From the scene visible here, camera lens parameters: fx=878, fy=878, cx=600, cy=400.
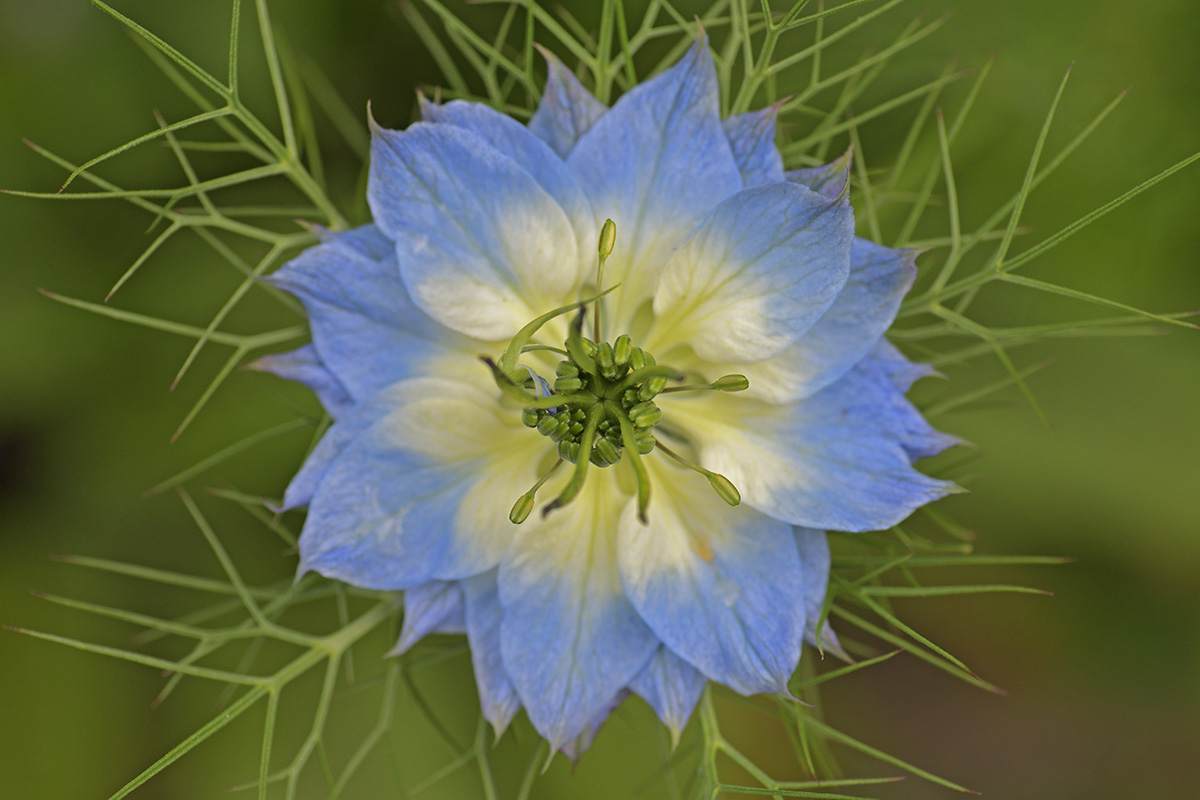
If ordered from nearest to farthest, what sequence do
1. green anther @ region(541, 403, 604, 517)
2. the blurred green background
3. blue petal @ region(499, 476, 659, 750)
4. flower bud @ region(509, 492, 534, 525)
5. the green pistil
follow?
green anther @ region(541, 403, 604, 517), flower bud @ region(509, 492, 534, 525), the green pistil, blue petal @ region(499, 476, 659, 750), the blurred green background

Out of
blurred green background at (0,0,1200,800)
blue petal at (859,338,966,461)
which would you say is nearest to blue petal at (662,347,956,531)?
blue petal at (859,338,966,461)

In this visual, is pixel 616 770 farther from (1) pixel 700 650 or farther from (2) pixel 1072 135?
(2) pixel 1072 135

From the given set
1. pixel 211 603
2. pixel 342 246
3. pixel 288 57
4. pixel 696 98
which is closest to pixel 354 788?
pixel 211 603

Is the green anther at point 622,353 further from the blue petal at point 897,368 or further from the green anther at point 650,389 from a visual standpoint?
the blue petal at point 897,368

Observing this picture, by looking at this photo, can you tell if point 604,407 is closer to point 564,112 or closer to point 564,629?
point 564,629

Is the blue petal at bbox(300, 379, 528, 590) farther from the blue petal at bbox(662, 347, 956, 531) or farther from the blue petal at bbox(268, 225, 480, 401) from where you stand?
the blue petal at bbox(662, 347, 956, 531)

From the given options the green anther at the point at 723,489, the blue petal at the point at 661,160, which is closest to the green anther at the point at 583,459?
the green anther at the point at 723,489
